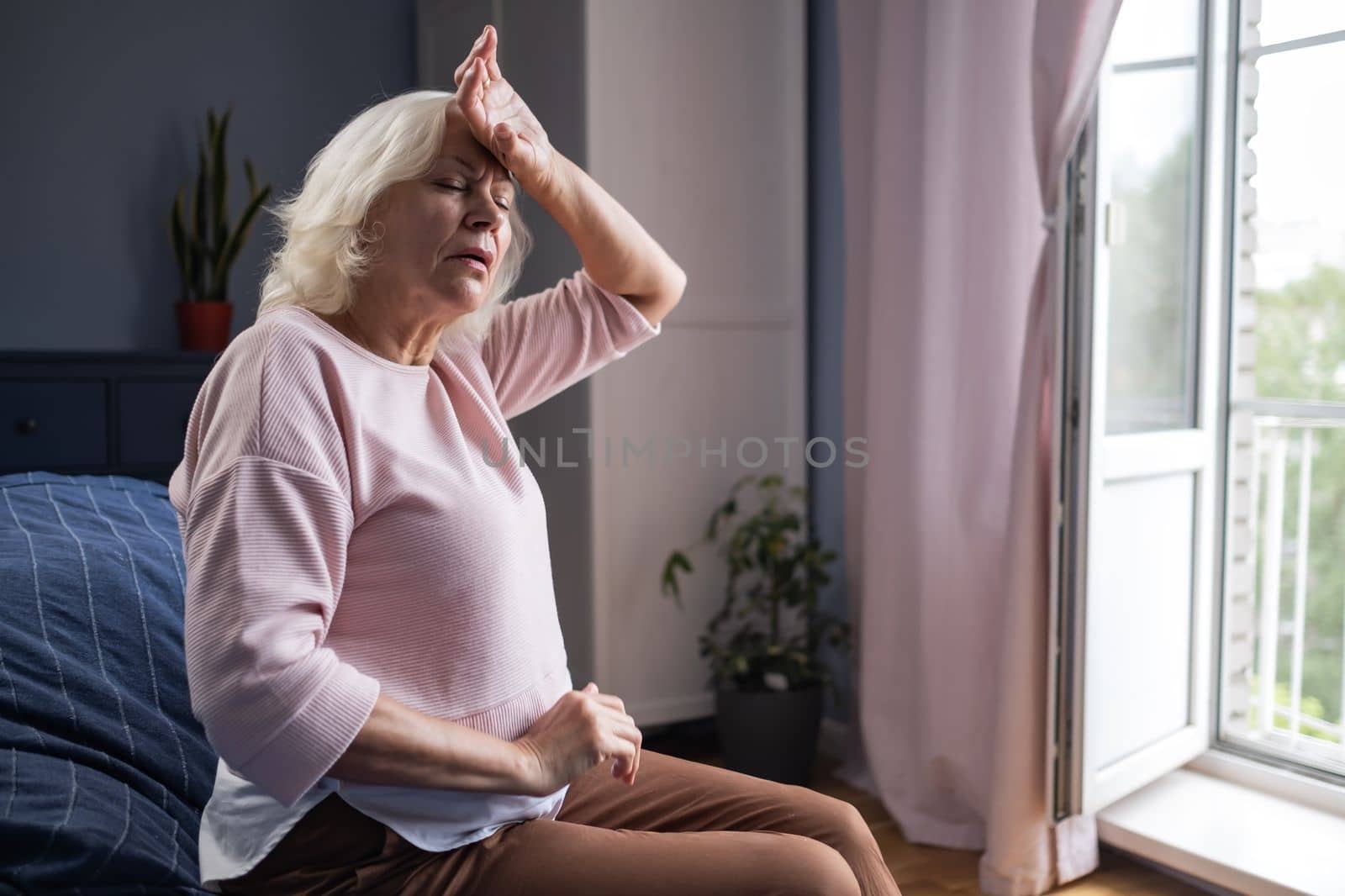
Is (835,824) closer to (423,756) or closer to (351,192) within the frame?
(423,756)

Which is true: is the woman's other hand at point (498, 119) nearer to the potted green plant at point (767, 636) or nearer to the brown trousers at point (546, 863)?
the brown trousers at point (546, 863)

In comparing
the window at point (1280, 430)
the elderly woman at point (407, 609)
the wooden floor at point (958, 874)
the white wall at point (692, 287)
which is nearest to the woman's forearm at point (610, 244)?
the elderly woman at point (407, 609)

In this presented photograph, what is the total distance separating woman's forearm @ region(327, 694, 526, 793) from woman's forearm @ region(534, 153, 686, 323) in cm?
62

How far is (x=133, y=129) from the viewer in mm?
3189

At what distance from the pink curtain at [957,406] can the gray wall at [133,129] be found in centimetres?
139

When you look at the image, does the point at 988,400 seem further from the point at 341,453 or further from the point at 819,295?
the point at 341,453

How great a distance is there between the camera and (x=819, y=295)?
3078mm

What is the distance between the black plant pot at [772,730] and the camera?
2.71 metres

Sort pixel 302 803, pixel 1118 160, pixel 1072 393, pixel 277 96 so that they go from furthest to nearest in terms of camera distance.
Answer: pixel 277 96 < pixel 1118 160 < pixel 1072 393 < pixel 302 803

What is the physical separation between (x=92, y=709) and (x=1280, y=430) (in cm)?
324

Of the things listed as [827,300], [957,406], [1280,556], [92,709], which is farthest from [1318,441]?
[92,709]

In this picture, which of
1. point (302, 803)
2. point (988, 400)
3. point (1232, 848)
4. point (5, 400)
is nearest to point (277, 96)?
point (5, 400)

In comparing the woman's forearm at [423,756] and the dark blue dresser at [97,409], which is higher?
the dark blue dresser at [97,409]

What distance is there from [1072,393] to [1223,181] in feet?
2.57
